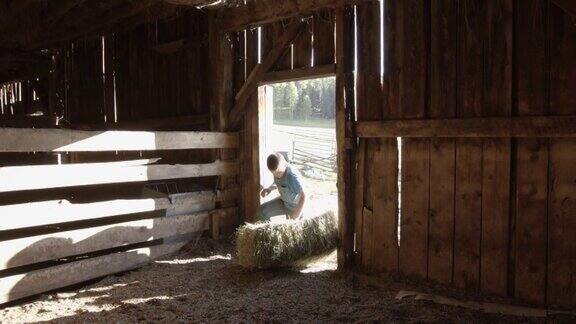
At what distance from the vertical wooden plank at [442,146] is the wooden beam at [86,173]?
3374mm

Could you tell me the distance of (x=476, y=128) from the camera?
4070mm

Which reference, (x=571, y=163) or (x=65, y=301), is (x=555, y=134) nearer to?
(x=571, y=163)

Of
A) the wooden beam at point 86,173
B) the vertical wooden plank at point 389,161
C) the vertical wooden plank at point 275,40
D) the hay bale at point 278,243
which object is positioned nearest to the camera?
the wooden beam at point 86,173

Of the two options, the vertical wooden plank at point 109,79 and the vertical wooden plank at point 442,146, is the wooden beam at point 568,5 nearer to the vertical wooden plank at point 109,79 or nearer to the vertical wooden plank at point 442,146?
the vertical wooden plank at point 442,146

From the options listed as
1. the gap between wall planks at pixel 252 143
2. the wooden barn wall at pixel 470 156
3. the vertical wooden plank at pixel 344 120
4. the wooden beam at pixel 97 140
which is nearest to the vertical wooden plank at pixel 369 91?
the wooden barn wall at pixel 470 156

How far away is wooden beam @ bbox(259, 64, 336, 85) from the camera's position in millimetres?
5551

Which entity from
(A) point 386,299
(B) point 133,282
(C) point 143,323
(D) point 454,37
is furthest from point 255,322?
A: (D) point 454,37

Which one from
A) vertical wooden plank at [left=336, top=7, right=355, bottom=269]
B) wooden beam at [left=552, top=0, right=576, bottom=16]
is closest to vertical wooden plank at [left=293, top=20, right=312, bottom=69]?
vertical wooden plank at [left=336, top=7, right=355, bottom=269]

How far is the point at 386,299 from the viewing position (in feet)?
14.4

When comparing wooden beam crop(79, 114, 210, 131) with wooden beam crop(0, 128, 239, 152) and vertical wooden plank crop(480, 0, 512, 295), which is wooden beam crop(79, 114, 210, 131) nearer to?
wooden beam crop(0, 128, 239, 152)

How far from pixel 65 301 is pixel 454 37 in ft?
15.6

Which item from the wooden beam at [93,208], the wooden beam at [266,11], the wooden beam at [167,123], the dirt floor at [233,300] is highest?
the wooden beam at [266,11]

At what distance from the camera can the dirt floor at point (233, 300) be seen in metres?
3.97

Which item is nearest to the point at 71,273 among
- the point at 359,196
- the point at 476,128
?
the point at 359,196
